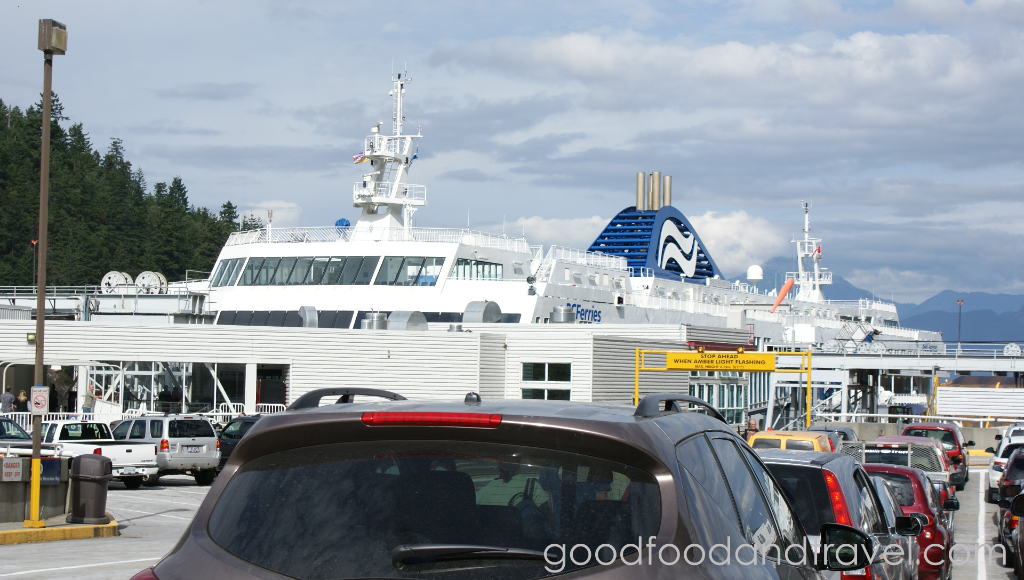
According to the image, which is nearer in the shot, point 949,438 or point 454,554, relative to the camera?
point 454,554

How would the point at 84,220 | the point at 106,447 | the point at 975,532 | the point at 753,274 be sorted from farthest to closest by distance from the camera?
1. the point at 84,220
2. the point at 753,274
3. the point at 106,447
4. the point at 975,532

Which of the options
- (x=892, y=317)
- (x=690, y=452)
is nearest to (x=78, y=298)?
(x=690, y=452)

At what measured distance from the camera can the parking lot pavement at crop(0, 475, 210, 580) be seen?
11.7 metres

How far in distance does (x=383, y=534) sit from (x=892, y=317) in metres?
99.5

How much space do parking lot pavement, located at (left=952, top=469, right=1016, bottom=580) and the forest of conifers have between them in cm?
7825

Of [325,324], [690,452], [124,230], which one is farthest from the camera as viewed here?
[124,230]

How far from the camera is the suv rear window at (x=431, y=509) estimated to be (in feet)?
9.73

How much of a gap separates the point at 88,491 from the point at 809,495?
438 inches

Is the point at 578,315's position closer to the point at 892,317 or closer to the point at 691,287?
the point at 691,287

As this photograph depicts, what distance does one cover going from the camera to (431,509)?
306 centimetres

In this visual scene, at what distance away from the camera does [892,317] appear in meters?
96.2

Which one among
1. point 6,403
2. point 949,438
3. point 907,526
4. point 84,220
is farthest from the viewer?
point 84,220

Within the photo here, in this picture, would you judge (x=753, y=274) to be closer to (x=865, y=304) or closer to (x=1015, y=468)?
(x=865, y=304)

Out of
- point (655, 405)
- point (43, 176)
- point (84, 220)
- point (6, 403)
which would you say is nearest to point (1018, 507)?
point (655, 405)
